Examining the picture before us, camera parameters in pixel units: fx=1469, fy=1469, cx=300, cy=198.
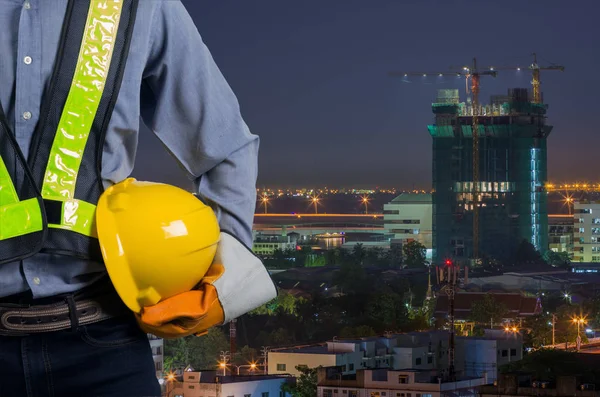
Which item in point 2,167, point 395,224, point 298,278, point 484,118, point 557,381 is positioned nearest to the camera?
point 2,167

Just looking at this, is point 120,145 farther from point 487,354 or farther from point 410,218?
point 410,218

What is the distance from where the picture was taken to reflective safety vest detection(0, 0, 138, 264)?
36.3 inches

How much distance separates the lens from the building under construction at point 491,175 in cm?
4750

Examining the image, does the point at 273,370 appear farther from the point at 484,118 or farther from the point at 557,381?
the point at 484,118

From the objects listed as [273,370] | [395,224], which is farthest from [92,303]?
[395,224]

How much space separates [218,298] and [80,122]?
145mm

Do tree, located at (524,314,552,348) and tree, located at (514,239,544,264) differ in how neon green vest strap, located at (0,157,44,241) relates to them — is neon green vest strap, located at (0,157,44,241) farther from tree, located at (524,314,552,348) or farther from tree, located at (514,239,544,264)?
tree, located at (514,239,544,264)

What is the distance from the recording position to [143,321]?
0.94 m

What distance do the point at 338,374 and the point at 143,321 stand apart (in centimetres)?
1480

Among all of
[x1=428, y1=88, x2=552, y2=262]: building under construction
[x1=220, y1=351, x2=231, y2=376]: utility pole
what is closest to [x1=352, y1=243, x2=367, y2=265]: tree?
[x1=428, y1=88, x2=552, y2=262]: building under construction

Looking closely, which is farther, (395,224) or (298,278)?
(395,224)

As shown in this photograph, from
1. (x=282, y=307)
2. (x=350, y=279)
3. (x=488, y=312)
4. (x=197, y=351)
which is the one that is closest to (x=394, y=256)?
(x=350, y=279)

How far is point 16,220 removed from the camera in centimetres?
92

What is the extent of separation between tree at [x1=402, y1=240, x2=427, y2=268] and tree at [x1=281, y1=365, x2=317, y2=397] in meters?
21.9
